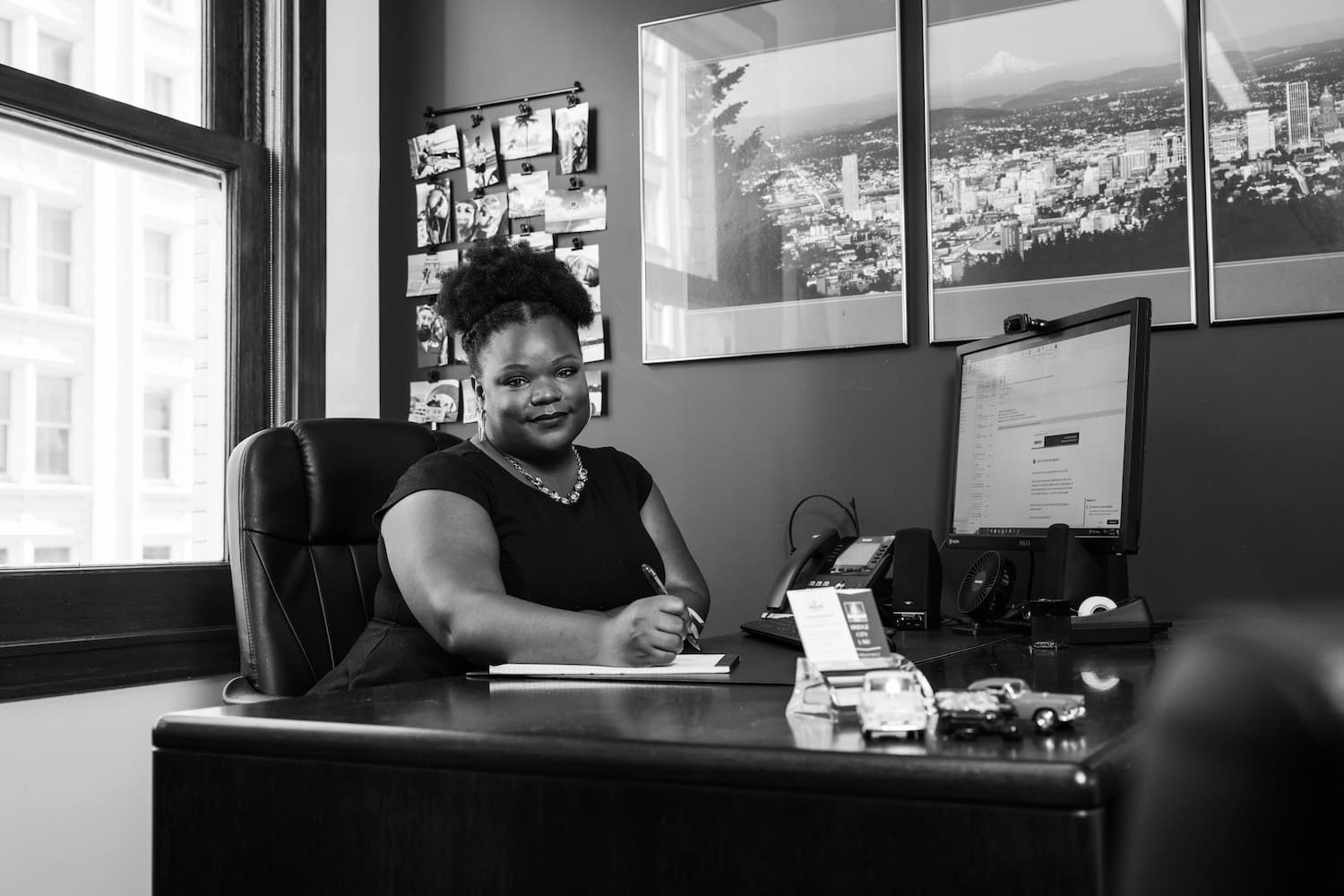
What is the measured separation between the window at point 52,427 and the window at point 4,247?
0.53 ft

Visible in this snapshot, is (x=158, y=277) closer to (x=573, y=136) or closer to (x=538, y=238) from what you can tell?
(x=538, y=238)

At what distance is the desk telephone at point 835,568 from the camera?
6.79 ft

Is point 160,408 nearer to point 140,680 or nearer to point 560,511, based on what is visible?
point 140,680

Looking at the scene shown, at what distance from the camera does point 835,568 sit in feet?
6.98

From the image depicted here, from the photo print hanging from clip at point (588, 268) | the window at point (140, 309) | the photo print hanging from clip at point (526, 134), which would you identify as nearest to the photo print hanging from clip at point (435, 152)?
the photo print hanging from clip at point (526, 134)

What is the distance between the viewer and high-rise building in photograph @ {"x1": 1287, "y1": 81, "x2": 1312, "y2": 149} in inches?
79.0

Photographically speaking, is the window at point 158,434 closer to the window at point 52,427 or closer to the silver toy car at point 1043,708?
the window at point 52,427

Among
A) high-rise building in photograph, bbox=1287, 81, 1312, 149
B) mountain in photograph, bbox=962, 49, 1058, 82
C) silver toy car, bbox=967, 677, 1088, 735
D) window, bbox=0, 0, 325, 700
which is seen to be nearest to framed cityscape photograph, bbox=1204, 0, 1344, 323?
high-rise building in photograph, bbox=1287, 81, 1312, 149

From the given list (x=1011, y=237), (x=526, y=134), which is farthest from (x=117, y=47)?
(x=1011, y=237)

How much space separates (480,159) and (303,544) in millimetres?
1190

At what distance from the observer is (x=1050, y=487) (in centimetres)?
192

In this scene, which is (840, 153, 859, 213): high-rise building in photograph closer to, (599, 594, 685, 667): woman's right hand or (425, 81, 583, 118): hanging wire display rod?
(425, 81, 583, 118): hanging wire display rod

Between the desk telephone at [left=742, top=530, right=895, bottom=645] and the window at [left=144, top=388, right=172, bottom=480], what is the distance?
1241 mm

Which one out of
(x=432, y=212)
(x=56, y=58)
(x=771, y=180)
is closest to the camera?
(x=56, y=58)
